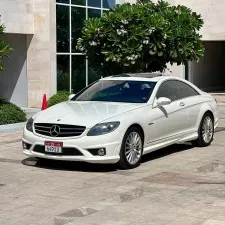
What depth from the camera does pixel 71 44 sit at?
1989 centimetres

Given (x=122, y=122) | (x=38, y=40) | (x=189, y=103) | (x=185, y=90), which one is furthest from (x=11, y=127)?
(x=38, y=40)

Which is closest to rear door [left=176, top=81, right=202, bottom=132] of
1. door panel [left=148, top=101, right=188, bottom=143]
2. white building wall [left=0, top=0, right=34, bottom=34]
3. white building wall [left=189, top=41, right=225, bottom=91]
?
door panel [left=148, top=101, right=188, bottom=143]

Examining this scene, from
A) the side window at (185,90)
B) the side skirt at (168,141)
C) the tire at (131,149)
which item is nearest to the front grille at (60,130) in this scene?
the tire at (131,149)

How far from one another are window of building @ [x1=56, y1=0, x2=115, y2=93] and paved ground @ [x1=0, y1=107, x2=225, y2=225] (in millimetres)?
10074

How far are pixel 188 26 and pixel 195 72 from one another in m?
16.7

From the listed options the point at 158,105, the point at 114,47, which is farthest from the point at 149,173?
the point at 114,47

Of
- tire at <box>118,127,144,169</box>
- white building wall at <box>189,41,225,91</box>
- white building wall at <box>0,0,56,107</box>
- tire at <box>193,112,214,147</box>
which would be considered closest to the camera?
→ tire at <box>118,127,144,169</box>

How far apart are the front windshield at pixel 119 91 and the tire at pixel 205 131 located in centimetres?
162

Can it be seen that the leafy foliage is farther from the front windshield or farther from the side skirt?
the side skirt

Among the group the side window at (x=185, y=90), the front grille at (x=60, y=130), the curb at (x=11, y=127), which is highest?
the side window at (x=185, y=90)

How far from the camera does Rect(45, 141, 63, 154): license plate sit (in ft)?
27.1

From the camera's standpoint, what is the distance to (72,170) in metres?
8.54

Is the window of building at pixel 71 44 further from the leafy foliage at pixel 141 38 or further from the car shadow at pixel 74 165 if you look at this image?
the car shadow at pixel 74 165

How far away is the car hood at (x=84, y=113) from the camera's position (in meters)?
8.32
